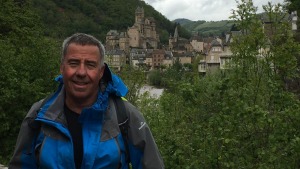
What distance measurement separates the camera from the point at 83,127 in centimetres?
263

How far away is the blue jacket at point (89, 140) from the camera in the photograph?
8.32 ft

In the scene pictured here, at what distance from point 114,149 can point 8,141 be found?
13764 mm

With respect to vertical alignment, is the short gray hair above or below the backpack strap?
above

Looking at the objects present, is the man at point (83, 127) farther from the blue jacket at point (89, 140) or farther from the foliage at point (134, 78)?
the foliage at point (134, 78)

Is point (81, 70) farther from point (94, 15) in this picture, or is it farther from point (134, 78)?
point (94, 15)

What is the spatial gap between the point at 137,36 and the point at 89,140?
127 m

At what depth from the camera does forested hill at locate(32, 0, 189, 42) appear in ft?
342

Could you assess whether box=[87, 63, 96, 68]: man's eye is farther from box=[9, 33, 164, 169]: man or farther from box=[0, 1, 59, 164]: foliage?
box=[0, 1, 59, 164]: foliage

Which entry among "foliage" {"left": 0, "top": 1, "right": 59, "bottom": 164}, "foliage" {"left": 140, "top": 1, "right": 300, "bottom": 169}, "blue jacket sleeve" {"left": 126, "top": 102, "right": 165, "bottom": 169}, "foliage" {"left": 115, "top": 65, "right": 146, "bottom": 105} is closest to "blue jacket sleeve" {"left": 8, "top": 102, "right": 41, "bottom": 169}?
"blue jacket sleeve" {"left": 126, "top": 102, "right": 165, "bottom": 169}

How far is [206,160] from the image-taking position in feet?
18.2

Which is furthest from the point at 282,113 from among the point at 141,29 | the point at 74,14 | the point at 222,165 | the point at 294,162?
the point at 141,29

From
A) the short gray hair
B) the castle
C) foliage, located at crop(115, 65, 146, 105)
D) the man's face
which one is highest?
the castle

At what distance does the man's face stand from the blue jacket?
9 centimetres

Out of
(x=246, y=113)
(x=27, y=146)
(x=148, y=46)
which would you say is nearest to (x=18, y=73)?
(x=246, y=113)
